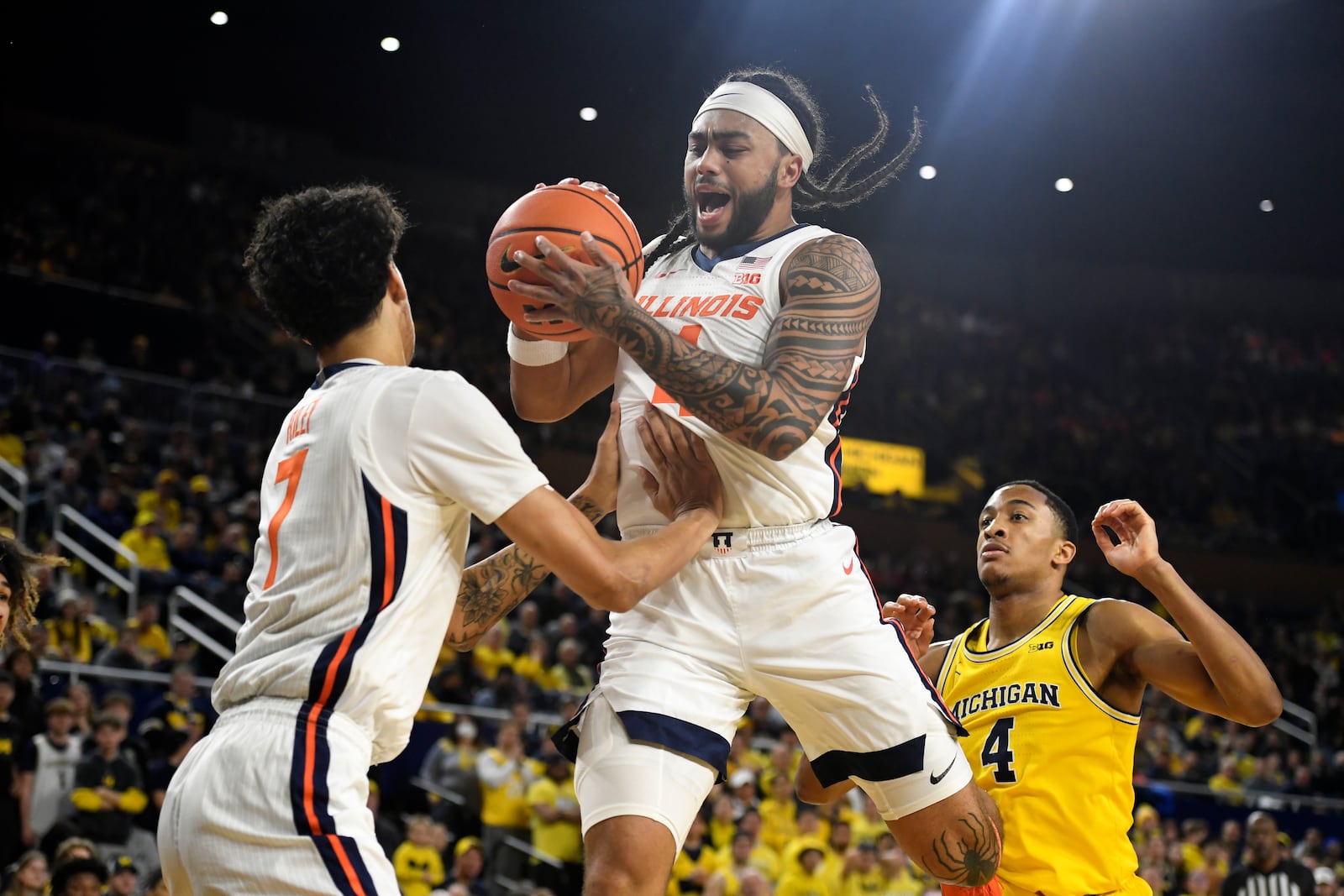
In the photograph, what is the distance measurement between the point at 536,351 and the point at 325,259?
3.54 feet

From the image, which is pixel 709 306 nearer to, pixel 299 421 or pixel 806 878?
pixel 299 421

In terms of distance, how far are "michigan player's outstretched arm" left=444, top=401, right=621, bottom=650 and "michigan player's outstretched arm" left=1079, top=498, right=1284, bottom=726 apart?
1.42 m

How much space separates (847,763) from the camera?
3.36 m

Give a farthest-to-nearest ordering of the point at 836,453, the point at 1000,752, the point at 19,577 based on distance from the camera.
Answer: the point at 1000,752, the point at 836,453, the point at 19,577

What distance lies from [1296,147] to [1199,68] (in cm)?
327

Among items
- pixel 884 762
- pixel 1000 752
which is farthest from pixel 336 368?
pixel 1000 752

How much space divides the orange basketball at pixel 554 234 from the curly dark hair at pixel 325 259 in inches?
22.9

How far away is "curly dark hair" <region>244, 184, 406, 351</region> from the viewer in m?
2.64

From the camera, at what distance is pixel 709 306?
139 inches

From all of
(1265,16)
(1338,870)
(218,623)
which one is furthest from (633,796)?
(1265,16)

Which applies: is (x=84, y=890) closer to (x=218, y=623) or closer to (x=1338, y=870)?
(x=218, y=623)

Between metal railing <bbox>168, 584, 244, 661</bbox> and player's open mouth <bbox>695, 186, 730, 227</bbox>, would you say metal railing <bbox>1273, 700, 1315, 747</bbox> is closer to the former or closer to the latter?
metal railing <bbox>168, 584, 244, 661</bbox>

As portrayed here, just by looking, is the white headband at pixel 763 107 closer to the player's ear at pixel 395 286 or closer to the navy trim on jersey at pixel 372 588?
the player's ear at pixel 395 286

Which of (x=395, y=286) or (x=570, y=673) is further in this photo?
(x=570, y=673)
